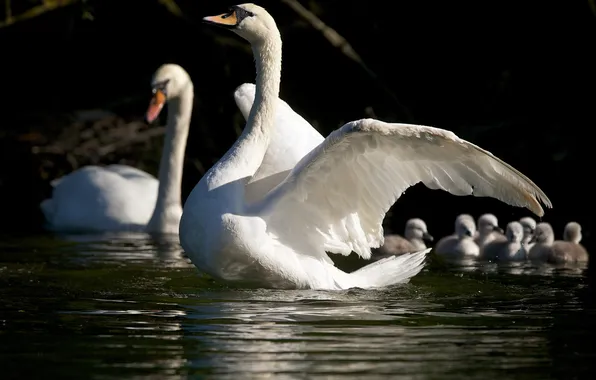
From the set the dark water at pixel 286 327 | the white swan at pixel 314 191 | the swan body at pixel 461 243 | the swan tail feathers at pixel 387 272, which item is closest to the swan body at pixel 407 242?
the swan body at pixel 461 243

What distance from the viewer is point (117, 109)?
19.3 m

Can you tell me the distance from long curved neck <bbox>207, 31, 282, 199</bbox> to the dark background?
234 inches

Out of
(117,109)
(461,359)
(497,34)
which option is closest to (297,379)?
(461,359)

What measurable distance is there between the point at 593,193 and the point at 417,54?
341 cm

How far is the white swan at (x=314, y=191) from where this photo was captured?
8.65m

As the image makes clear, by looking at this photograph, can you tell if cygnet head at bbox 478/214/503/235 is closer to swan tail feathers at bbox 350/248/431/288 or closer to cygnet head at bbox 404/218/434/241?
cygnet head at bbox 404/218/434/241

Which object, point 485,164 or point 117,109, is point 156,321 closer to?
point 485,164

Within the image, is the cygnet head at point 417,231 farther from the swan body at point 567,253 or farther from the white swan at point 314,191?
the white swan at point 314,191

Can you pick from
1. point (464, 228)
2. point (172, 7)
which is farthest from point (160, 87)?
point (464, 228)

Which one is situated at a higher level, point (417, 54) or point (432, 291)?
point (417, 54)

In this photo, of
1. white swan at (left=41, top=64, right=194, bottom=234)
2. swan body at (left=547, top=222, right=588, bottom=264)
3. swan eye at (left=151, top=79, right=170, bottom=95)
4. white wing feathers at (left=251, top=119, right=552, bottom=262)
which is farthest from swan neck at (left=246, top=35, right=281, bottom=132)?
swan eye at (left=151, top=79, right=170, bottom=95)

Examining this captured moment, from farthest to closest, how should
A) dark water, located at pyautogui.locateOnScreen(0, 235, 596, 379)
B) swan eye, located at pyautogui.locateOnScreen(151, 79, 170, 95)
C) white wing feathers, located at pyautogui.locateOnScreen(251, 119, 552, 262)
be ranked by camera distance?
swan eye, located at pyautogui.locateOnScreen(151, 79, 170, 95)
white wing feathers, located at pyautogui.locateOnScreen(251, 119, 552, 262)
dark water, located at pyautogui.locateOnScreen(0, 235, 596, 379)

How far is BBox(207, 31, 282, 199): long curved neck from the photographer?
9.27m

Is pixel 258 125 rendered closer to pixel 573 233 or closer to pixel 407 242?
pixel 407 242
